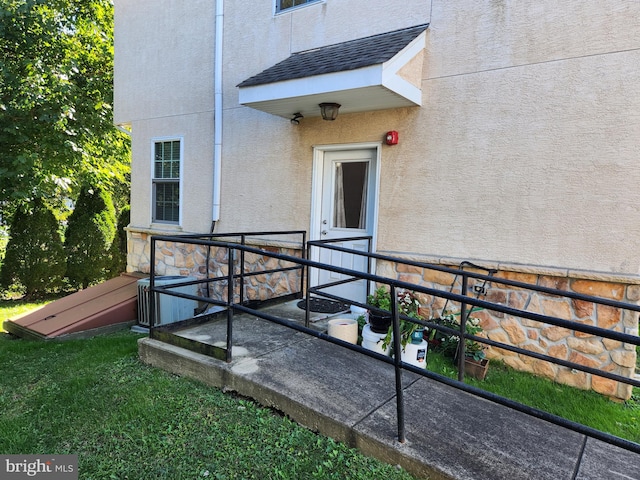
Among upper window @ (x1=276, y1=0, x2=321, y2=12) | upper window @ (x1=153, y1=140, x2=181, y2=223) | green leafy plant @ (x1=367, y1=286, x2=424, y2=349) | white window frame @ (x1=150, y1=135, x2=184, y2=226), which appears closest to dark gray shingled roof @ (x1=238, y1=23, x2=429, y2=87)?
upper window @ (x1=276, y1=0, x2=321, y2=12)

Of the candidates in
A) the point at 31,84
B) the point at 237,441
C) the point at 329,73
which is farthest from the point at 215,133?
the point at 237,441

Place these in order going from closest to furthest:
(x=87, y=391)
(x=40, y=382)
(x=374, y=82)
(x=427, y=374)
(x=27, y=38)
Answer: (x=427, y=374)
(x=87, y=391)
(x=40, y=382)
(x=374, y=82)
(x=27, y=38)

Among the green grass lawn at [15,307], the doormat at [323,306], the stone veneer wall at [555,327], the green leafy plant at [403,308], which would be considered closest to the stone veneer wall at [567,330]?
the stone veneer wall at [555,327]

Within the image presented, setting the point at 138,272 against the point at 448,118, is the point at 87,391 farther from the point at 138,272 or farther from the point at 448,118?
the point at 138,272

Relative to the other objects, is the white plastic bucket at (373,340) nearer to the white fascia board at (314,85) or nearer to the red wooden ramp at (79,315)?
the white fascia board at (314,85)

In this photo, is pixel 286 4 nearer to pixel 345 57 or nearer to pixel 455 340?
pixel 345 57

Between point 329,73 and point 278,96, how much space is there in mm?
667

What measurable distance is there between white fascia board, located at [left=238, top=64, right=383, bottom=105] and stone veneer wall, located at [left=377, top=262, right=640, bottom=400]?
6.71ft

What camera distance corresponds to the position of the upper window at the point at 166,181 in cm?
657

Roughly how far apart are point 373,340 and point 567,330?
68.1 inches

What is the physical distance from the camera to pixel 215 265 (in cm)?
609

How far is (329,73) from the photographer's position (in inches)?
149

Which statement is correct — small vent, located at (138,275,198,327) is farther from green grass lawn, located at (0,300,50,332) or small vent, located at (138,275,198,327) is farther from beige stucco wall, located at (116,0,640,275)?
green grass lawn, located at (0,300,50,332)

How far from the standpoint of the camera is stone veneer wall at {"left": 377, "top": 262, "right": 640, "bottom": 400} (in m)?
3.32
